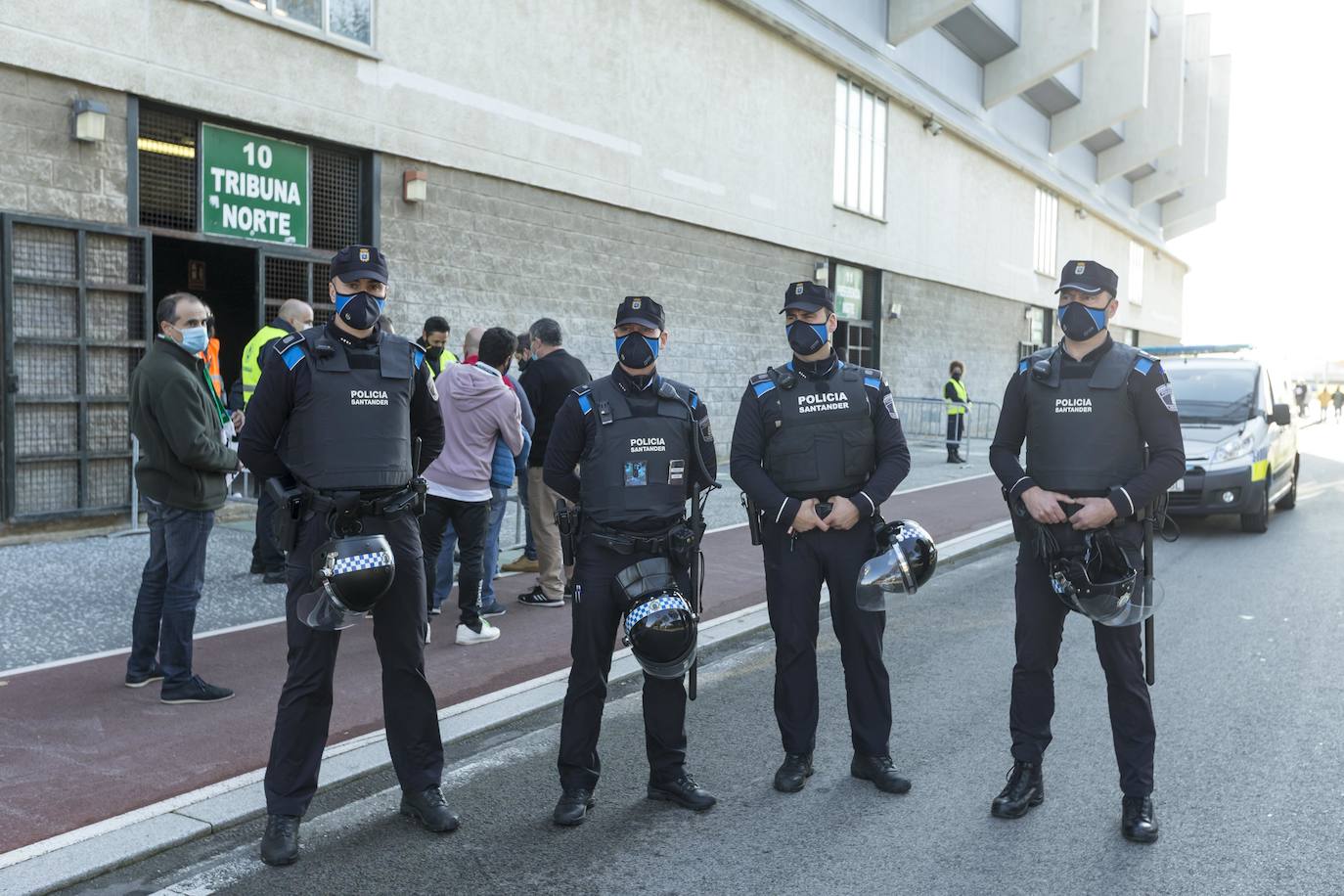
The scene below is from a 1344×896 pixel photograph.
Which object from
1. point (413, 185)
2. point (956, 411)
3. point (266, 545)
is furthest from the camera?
point (956, 411)

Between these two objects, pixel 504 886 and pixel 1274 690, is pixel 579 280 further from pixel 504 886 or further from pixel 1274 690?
pixel 504 886

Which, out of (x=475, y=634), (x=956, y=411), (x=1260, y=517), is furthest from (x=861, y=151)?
(x=475, y=634)

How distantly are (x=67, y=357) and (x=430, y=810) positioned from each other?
734 cm

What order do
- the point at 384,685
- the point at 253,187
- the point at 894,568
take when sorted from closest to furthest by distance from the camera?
the point at 384,685
the point at 894,568
the point at 253,187

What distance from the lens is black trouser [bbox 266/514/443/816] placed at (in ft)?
13.6

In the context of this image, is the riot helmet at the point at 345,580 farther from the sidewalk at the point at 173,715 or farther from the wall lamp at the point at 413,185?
the wall lamp at the point at 413,185

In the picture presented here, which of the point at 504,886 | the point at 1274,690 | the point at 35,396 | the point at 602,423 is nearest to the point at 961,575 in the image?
the point at 1274,690

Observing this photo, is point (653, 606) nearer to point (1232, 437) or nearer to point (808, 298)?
point (808, 298)

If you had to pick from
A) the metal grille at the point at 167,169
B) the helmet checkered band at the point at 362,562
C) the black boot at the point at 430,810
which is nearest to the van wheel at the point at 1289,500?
the metal grille at the point at 167,169

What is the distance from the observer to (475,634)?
7.05 metres

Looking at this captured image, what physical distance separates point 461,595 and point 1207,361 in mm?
10017

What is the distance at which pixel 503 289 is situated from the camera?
45.6 ft

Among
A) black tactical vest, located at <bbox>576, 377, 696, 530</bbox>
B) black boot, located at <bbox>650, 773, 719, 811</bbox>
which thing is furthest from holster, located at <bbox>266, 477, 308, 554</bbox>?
black boot, located at <bbox>650, 773, 719, 811</bbox>

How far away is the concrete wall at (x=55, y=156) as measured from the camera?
30.3ft
